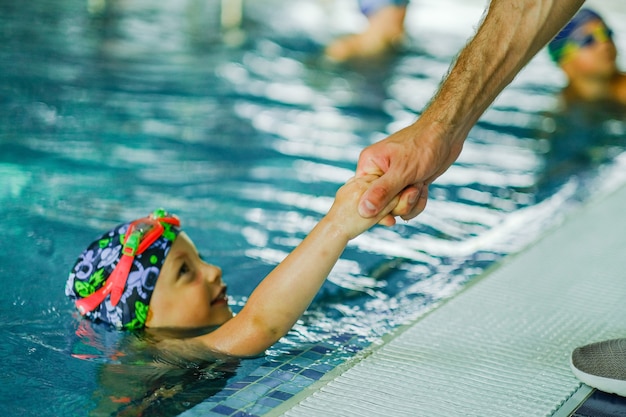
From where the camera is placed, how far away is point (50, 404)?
277 cm

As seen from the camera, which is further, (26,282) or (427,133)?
(26,282)

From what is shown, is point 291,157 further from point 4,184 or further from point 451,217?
point 4,184

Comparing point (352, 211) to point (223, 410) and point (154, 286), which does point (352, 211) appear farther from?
point (154, 286)

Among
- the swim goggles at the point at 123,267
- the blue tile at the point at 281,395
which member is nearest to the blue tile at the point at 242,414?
the blue tile at the point at 281,395

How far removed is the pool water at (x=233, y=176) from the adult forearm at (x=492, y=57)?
2.80 ft

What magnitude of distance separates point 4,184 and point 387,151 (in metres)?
2.68

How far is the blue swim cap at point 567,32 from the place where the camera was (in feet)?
22.0

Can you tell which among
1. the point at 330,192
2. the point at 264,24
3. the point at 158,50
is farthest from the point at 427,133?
the point at 264,24

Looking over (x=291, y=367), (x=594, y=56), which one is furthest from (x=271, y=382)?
(x=594, y=56)

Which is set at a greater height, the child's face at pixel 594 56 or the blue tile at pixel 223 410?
the child's face at pixel 594 56

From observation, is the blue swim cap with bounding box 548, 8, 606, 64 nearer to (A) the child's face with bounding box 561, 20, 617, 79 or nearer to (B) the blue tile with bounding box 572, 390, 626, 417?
(A) the child's face with bounding box 561, 20, 617, 79

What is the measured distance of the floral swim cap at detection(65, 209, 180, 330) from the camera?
3.32 meters

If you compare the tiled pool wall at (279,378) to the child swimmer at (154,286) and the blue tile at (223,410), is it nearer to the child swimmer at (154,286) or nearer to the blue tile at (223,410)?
the blue tile at (223,410)

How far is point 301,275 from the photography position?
112 inches
